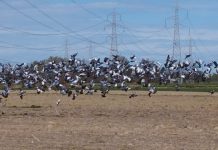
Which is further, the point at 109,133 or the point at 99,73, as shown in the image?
the point at 99,73

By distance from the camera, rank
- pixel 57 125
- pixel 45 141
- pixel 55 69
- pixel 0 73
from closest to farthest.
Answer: pixel 45 141
pixel 57 125
pixel 55 69
pixel 0 73

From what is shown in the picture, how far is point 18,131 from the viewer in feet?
69.1

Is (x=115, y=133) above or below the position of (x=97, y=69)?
below

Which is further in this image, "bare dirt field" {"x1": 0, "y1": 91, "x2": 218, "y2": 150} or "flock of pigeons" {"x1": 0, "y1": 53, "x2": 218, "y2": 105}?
"flock of pigeons" {"x1": 0, "y1": 53, "x2": 218, "y2": 105}

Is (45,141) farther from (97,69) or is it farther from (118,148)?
(97,69)

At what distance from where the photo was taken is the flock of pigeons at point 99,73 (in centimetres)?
2802

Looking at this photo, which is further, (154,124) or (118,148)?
(154,124)

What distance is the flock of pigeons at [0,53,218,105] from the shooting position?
1103 inches

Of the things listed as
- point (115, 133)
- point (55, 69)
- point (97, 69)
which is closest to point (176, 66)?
point (97, 69)

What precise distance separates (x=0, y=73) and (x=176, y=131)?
13.3 m

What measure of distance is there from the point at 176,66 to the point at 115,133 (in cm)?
766

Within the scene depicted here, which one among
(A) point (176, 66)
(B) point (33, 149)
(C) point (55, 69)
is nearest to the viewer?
(B) point (33, 149)

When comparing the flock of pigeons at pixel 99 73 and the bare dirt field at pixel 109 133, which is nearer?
the bare dirt field at pixel 109 133

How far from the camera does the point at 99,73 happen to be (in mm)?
28859
